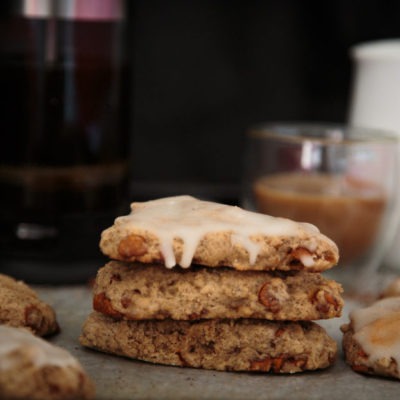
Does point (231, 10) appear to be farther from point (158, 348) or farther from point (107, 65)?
point (158, 348)

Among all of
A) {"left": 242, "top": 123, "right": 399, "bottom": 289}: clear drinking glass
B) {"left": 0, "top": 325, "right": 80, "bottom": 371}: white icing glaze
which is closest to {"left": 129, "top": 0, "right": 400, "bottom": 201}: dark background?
{"left": 242, "top": 123, "right": 399, "bottom": 289}: clear drinking glass

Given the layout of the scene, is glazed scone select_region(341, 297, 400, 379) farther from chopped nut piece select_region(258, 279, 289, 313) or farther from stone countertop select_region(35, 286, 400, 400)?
chopped nut piece select_region(258, 279, 289, 313)

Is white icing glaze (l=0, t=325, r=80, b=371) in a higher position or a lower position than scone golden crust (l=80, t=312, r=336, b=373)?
higher

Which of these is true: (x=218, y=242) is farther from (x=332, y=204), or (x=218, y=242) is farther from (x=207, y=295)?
(x=332, y=204)

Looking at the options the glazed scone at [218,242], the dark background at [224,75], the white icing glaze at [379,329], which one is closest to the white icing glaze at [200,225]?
the glazed scone at [218,242]

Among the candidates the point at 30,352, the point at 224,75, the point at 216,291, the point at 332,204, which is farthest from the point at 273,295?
the point at 224,75

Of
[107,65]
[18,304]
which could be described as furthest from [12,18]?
[18,304]
